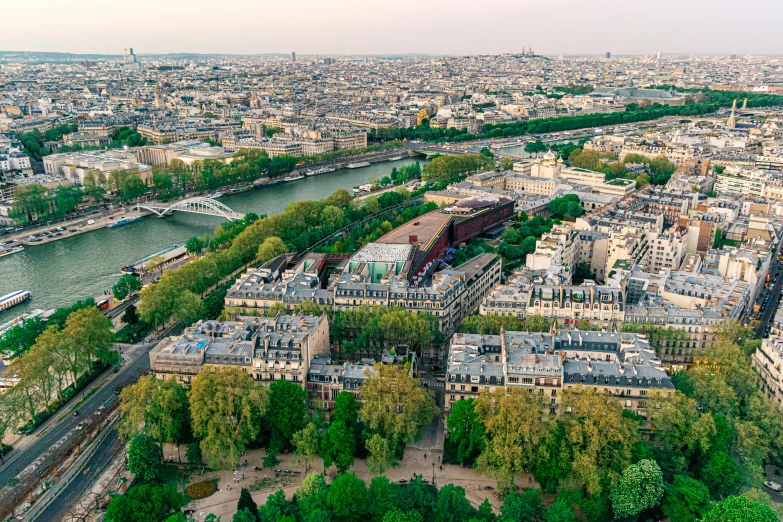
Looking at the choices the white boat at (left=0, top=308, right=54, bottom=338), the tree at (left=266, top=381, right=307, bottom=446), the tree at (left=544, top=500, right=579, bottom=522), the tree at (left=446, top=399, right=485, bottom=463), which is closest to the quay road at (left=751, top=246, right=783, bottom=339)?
the tree at (left=446, top=399, right=485, bottom=463)

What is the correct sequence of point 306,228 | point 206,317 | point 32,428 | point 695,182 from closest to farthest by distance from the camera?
point 32,428
point 206,317
point 306,228
point 695,182

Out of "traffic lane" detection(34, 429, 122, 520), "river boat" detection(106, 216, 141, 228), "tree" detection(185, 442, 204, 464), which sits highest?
"tree" detection(185, 442, 204, 464)

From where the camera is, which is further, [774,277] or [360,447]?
[774,277]

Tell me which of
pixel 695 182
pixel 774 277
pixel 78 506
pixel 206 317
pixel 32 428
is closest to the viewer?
pixel 78 506

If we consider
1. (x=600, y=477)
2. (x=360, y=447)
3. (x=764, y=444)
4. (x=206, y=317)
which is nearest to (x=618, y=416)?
(x=600, y=477)

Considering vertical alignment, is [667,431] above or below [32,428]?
above

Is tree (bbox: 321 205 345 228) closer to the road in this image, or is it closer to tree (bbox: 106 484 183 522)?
the road

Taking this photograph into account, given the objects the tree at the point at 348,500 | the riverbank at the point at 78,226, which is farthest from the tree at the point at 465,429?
the riverbank at the point at 78,226

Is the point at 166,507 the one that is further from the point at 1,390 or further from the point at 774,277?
the point at 774,277

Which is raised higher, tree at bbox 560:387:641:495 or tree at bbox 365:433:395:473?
tree at bbox 560:387:641:495
